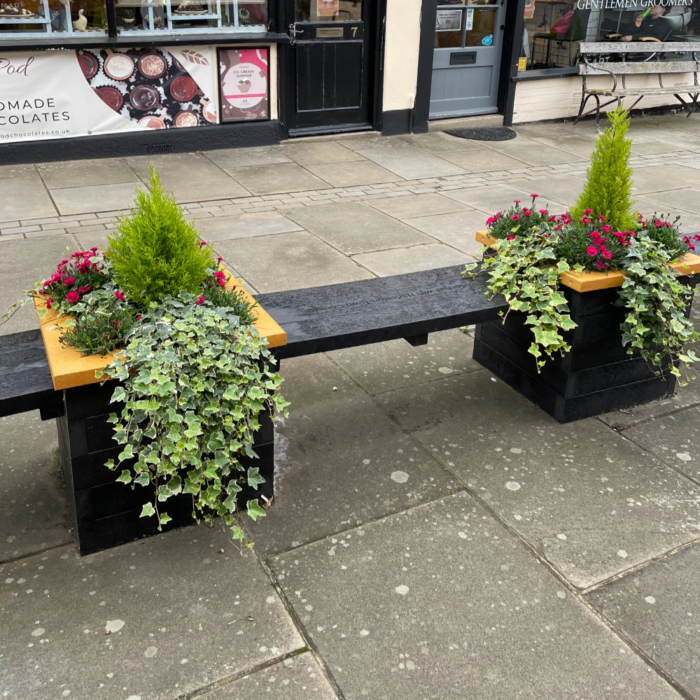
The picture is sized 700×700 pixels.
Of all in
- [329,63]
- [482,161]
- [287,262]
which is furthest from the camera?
[329,63]

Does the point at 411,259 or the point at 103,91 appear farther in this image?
the point at 103,91

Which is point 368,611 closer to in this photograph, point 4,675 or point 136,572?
point 136,572

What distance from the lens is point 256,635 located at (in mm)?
2861

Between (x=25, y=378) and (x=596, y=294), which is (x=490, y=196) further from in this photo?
(x=25, y=378)

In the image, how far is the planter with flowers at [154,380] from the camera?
2.86m

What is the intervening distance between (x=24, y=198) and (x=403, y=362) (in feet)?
15.8

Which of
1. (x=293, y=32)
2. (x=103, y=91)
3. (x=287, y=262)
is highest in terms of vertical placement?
(x=293, y=32)

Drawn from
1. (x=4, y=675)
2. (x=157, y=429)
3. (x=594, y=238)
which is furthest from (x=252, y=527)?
(x=594, y=238)

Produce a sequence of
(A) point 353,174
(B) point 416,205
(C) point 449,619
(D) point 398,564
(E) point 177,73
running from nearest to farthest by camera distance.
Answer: (C) point 449,619
(D) point 398,564
(B) point 416,205
(A) point 353,174
(E) point 177,73

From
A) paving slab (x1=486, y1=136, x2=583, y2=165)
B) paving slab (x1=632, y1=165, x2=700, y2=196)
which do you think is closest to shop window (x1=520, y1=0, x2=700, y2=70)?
paving slab (x1=486, y1=136, x2=583, y2=165)

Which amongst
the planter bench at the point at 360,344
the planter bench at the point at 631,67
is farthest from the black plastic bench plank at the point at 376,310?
the planter bench at the point at 631,67

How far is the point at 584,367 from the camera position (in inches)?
165

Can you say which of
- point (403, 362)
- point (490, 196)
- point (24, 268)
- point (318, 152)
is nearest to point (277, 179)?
point (318, 152)

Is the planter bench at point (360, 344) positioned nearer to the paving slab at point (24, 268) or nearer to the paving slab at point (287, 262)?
the paving slab at point (287, 262)
